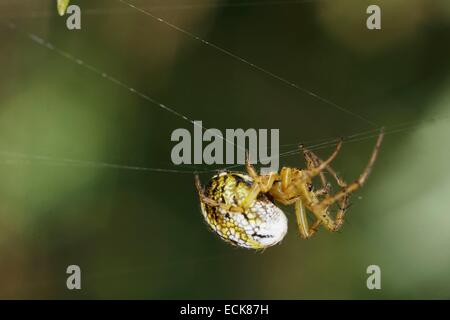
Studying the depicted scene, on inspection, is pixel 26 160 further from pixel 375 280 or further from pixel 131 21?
pixel 375 280

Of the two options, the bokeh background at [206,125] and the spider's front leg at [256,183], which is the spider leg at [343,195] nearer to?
the spider's front leg at [256,183]

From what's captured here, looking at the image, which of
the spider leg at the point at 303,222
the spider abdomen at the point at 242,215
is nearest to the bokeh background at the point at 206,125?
the spider leg at the point at 303,222

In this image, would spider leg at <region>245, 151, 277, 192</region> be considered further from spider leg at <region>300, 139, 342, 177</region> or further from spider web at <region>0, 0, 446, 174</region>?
spider web at <region>0, 0, 446, 174</region>

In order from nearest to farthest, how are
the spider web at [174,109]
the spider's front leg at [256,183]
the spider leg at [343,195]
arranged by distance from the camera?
the spider leg at [343,195]
the spider's front leg at [256,183]
the spider web at [174,109]

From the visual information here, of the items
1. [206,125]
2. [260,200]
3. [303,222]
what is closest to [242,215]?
[260,200]

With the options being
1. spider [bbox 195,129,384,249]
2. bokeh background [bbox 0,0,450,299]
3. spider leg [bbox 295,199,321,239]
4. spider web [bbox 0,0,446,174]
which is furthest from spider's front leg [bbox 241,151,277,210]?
bokeh background [bbox 0,0,450,299]

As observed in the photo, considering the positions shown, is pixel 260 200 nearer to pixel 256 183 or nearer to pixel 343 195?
pixel 256 183
